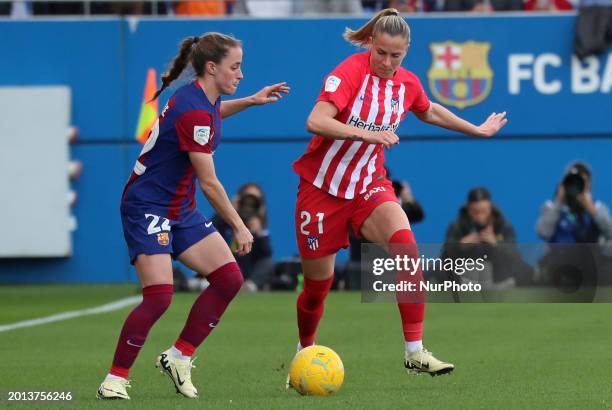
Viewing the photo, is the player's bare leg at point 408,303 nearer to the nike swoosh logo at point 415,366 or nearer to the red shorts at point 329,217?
the nike swoosh logo at point 415,366

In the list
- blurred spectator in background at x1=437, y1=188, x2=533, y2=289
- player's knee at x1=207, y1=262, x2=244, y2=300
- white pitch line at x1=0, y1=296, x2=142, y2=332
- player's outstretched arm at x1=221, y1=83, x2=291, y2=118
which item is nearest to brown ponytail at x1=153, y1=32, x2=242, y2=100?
player's outstretched arm at x1=221, y1=83, x2=291, y2=118

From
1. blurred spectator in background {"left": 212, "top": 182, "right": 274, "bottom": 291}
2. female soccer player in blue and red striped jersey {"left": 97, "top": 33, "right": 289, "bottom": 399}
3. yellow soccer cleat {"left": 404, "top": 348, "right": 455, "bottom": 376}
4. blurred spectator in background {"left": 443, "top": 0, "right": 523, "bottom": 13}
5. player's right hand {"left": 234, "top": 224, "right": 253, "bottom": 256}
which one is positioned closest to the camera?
player's right hand {"left": 234, "top": 224, "right": 253, "bottom": 256}

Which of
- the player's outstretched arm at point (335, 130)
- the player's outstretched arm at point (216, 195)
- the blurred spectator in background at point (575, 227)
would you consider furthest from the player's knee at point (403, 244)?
the blurred spectator in background at point (575, 227)

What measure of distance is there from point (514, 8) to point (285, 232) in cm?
442

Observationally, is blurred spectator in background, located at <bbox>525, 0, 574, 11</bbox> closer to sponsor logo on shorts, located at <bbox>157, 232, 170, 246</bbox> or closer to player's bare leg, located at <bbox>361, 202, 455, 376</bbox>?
player's bare leg, located at <bbox>361, 202, 455, 376</bbox>

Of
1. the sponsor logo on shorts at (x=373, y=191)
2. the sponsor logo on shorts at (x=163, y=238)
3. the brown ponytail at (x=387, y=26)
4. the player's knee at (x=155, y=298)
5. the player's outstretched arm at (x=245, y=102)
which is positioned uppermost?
the brown ponytail at (x=387, y=26)

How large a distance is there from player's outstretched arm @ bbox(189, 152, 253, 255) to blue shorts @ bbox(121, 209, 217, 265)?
316 mm

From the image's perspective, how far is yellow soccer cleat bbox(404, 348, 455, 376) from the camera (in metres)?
8.25

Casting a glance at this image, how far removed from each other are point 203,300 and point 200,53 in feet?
4.63

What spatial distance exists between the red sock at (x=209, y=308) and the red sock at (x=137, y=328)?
31 cm

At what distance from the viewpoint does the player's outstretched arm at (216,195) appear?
7.57 metres

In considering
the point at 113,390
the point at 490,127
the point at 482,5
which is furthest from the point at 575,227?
the point at 113,390

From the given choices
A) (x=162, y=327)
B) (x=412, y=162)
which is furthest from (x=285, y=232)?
(x=162, y=327)

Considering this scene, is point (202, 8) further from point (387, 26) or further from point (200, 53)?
point (200, 53)
